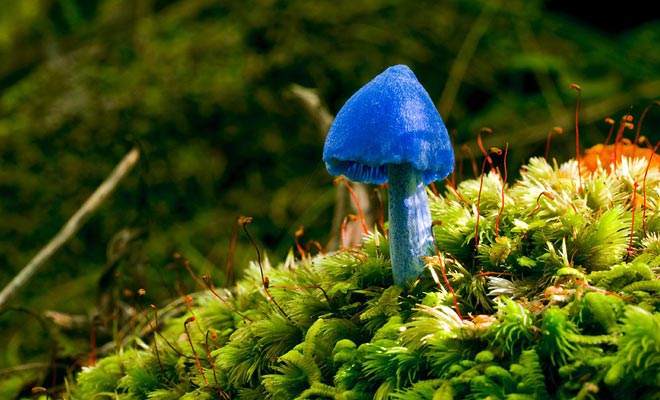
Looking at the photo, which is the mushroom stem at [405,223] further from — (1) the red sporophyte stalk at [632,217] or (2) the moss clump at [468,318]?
(1) the red sporophyte stalk at [632,217]

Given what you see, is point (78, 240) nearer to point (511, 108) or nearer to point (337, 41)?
point (337, 41)

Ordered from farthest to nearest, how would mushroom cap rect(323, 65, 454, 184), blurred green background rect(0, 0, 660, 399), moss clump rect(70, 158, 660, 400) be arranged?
blurred green background rect(0, 0, 660, 399)
mushroom cap rect(323, 65, 454, 184)
moss clump rect(70, 158, 660, 400)

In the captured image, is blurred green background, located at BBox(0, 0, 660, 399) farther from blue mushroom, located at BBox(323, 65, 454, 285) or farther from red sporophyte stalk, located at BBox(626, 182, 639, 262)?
red sporophyte stalk, located at BBox(626, 182, 639, 262)

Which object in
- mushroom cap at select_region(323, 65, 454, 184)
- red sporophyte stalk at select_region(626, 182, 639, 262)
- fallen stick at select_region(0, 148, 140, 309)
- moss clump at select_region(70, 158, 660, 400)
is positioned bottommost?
fallen stick at select_region(0, 148, 140, 309)

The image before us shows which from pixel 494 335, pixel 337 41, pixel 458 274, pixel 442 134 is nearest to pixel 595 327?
pixel 494 335

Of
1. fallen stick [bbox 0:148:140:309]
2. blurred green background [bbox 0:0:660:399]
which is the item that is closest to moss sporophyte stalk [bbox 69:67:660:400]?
fallen stick [bbox 0:148:140:309]

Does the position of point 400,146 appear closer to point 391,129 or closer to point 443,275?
point 391,129
